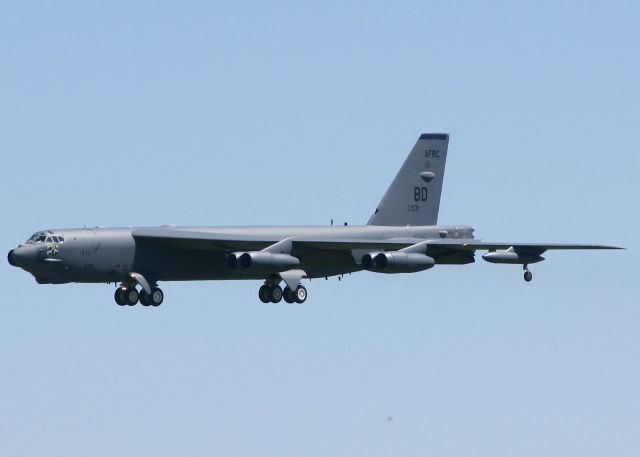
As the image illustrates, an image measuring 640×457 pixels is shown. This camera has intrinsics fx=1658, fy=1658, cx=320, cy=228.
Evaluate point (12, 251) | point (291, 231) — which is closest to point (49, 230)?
point (12, 251)

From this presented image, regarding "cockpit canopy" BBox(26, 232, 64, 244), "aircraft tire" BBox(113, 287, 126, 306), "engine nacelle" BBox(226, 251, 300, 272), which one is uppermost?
"cockpit canopy" BBox(26, 232, 64, 244)

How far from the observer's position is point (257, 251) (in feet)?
179

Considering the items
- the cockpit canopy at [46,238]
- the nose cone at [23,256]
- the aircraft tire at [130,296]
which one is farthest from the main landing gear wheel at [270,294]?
the nose cone at [23,256]

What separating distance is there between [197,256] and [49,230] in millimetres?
5277

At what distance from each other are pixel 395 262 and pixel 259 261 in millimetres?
4504

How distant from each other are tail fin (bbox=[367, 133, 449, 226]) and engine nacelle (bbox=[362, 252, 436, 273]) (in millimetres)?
5933

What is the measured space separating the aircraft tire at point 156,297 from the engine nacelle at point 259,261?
8.10ft

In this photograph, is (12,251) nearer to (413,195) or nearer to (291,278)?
(291,278)

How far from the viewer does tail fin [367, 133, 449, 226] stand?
199 ft

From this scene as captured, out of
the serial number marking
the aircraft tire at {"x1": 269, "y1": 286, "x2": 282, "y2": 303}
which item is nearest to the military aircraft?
the aircraft tire at {"x1": 269, "y1": 286, "x2": 282, "y2": 303}

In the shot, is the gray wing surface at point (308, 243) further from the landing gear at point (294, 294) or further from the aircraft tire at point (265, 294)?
the aircraft tire at point (265, 294)

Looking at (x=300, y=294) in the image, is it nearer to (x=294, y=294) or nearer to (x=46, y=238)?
(x=294, y=294)

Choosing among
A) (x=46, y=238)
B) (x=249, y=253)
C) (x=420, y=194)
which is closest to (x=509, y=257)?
(x=420, y=194)

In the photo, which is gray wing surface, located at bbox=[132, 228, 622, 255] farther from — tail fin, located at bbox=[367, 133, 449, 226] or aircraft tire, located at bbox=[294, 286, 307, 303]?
tail fin, located at bbox=[367, 133, 449, 226]
